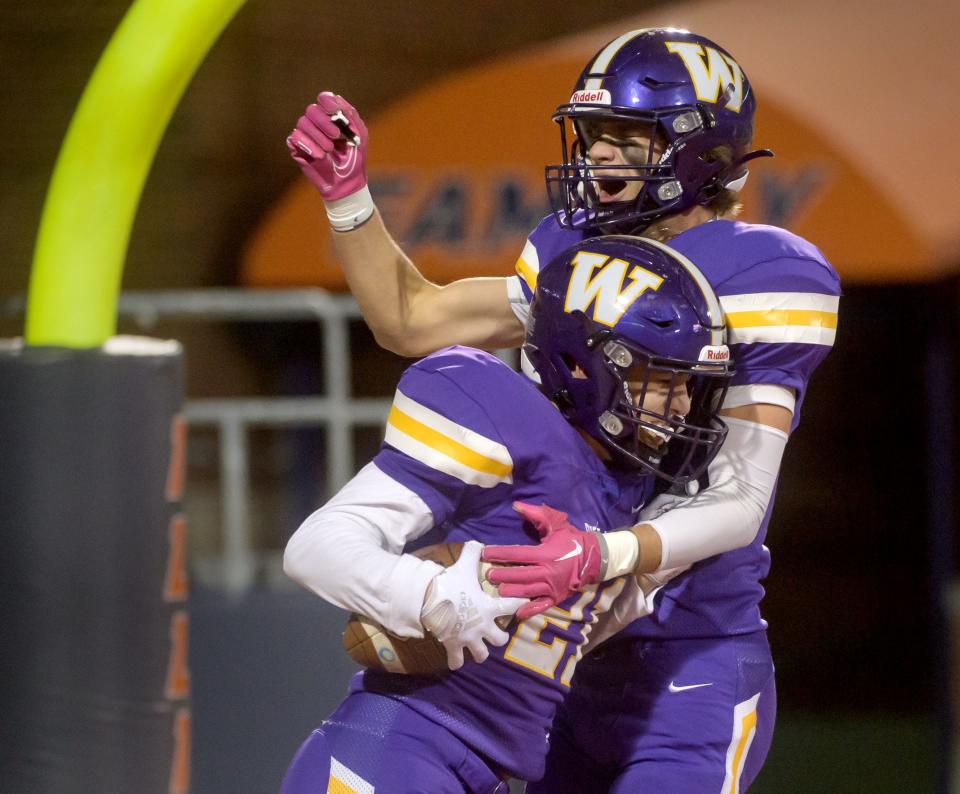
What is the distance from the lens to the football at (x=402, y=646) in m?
1.92

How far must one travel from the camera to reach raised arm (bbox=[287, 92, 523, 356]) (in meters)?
2.45

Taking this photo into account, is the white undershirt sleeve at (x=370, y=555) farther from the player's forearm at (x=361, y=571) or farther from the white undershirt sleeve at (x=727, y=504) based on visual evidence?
the white undershirt sleeve at (x=727, y=504)

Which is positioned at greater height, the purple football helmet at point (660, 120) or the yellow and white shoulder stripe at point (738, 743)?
the purple football helmet at point (660, 120)

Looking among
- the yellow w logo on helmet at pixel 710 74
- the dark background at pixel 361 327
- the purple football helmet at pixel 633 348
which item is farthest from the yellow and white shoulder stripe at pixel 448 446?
the dark background at pixel 361 327

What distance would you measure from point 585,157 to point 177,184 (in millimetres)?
3974

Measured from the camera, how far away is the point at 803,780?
462cm

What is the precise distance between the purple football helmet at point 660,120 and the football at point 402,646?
675 mm

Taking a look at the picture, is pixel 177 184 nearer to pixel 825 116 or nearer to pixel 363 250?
pixel 825 116

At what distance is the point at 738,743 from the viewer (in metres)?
2.28

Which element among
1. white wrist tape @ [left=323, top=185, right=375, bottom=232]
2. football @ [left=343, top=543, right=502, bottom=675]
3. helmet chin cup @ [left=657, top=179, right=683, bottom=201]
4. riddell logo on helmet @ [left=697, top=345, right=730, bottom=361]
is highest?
helmet chin cup @ [left=657, top=179, right=683, bottom=201]

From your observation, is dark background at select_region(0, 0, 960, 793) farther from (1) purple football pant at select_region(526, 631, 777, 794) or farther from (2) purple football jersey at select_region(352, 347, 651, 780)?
(2) purple football jersey at select_region(352, 347, 651, 780)

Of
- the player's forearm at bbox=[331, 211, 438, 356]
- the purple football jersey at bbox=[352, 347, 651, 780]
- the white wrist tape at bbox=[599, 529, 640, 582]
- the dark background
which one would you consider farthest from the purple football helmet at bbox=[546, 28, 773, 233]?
the dark background

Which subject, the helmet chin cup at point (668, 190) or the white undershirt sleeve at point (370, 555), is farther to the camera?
the helmet chin cup at point (668, 190)

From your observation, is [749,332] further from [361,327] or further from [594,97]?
[361,327]
